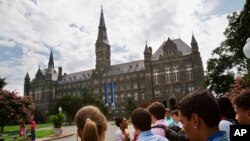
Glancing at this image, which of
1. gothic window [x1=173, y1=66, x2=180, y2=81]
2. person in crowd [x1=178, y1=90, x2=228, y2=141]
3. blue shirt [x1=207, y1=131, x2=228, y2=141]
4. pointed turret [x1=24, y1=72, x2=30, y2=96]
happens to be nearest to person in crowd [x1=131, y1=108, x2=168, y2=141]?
person in crowd [x1=178, y1=90, x2=228, y2=141]

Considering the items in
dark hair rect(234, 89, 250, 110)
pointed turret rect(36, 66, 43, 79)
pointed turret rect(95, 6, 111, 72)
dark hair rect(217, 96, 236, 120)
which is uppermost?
pointed turret rect(95, 6, 111, 72)

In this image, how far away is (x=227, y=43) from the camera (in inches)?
1523

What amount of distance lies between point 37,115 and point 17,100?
78840mm

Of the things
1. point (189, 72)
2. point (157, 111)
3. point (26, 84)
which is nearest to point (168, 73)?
point (189, 72)

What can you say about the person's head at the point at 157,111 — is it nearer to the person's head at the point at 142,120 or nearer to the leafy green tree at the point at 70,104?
the person's head at the point at 142,120

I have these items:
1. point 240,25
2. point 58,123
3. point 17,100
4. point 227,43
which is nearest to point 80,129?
point 17,100

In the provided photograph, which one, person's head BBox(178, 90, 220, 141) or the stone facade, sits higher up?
the stone facade

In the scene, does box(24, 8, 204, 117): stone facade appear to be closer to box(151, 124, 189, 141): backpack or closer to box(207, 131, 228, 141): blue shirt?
box(151, 124, 189, 141): backpack

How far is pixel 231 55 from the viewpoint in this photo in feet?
133

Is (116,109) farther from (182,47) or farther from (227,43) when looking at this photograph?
(227,43)

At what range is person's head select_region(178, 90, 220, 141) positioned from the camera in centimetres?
229

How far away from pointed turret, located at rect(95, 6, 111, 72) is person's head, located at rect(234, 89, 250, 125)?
89.8m

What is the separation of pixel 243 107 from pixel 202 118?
1531 millimetres

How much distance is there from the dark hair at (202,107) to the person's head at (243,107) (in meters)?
1.36
